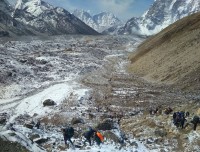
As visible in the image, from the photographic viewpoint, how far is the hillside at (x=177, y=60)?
2158 inches

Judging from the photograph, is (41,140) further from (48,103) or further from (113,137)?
(48,103)

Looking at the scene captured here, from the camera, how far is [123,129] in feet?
116

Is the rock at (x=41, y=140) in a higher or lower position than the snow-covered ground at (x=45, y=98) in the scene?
lower

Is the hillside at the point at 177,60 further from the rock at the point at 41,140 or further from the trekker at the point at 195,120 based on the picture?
the rock at the point at 41,140

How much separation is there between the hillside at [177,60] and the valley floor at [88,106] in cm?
253

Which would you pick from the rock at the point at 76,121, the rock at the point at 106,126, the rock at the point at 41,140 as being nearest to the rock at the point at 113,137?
the rock at the point at 106,126

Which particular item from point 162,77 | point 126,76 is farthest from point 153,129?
point 126,76

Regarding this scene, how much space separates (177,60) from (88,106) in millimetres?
25305

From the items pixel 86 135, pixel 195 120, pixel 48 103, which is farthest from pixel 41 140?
pixel 48 103

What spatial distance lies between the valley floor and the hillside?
253 cm

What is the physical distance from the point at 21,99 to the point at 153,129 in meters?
22.6

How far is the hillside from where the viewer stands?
180 feet

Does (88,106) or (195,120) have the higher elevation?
(88,106)

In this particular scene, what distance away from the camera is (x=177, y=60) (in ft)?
211
